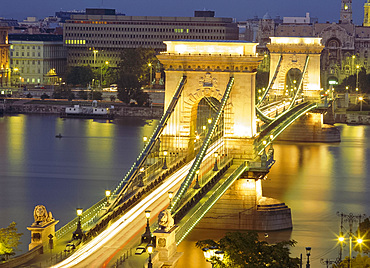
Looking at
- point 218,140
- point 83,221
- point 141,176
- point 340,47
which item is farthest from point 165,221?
point 340,47

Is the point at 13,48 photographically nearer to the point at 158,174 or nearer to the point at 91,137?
the point at 91,137

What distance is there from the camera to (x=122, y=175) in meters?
58.0

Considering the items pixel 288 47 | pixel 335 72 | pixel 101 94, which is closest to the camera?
pixel 288 47

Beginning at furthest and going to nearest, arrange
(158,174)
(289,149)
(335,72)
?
1. (335,72)
2. (289,149)
3. (158,174)

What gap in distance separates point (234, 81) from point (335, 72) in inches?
3659

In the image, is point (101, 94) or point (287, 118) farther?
point (101, 94)

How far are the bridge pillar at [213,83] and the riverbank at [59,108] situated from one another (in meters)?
58.2

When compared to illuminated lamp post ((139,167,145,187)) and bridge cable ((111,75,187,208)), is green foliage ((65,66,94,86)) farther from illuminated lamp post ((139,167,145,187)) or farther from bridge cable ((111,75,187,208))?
illuminated lamp post ((139,167,145,187))

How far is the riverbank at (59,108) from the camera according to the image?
103m

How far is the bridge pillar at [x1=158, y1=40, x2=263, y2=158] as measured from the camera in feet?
138

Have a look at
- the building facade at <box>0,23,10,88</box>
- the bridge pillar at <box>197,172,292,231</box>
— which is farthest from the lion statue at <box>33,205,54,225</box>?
the building facade at <box>0,23,10,88</box>

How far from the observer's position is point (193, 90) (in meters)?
42.6

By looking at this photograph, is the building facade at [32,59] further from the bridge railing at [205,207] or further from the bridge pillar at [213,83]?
the bridge railing at [205,207]

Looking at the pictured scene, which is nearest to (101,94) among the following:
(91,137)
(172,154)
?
(91,137)
